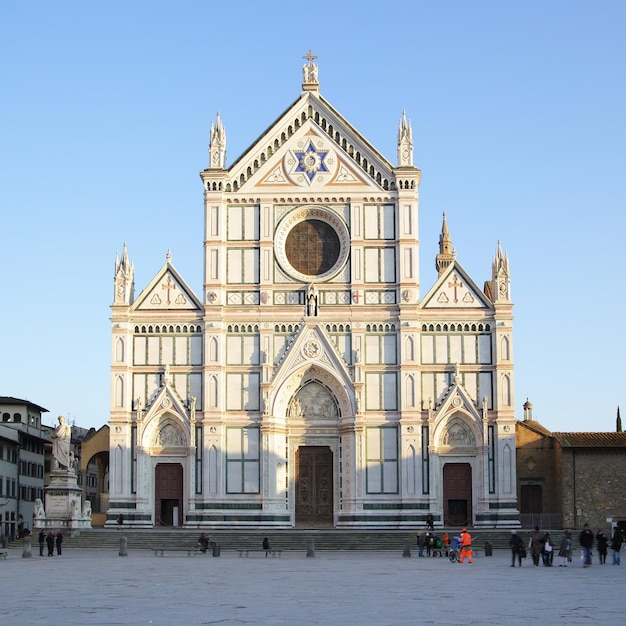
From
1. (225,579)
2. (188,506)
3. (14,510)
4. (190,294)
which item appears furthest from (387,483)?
(14,510)

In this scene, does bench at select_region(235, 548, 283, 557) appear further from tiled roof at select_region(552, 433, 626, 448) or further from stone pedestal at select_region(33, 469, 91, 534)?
tiled roof at select_region(552, 433, 626, 448)

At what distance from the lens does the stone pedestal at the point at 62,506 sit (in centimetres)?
4744

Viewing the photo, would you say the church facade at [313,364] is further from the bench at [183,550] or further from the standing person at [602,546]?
the standing person at [602,546]

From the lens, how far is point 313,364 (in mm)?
50969

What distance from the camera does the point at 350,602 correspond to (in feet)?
72.9

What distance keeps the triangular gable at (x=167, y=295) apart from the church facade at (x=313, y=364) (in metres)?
0.07

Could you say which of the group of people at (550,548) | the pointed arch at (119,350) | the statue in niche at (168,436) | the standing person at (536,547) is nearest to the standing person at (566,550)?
the group of people at (550,548)

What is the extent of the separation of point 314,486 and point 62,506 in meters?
11.1

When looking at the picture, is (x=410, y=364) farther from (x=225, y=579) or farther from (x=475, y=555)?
(x=225, y=579)

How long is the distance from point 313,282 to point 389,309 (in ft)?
11.9

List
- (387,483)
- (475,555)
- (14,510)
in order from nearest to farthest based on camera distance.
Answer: (475,555), (387,483), (14,510)

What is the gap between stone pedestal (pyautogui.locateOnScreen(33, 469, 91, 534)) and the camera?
4744 centimetres

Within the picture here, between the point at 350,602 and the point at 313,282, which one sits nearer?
the point at 350,602

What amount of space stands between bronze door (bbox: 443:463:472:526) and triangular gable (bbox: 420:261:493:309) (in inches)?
278
